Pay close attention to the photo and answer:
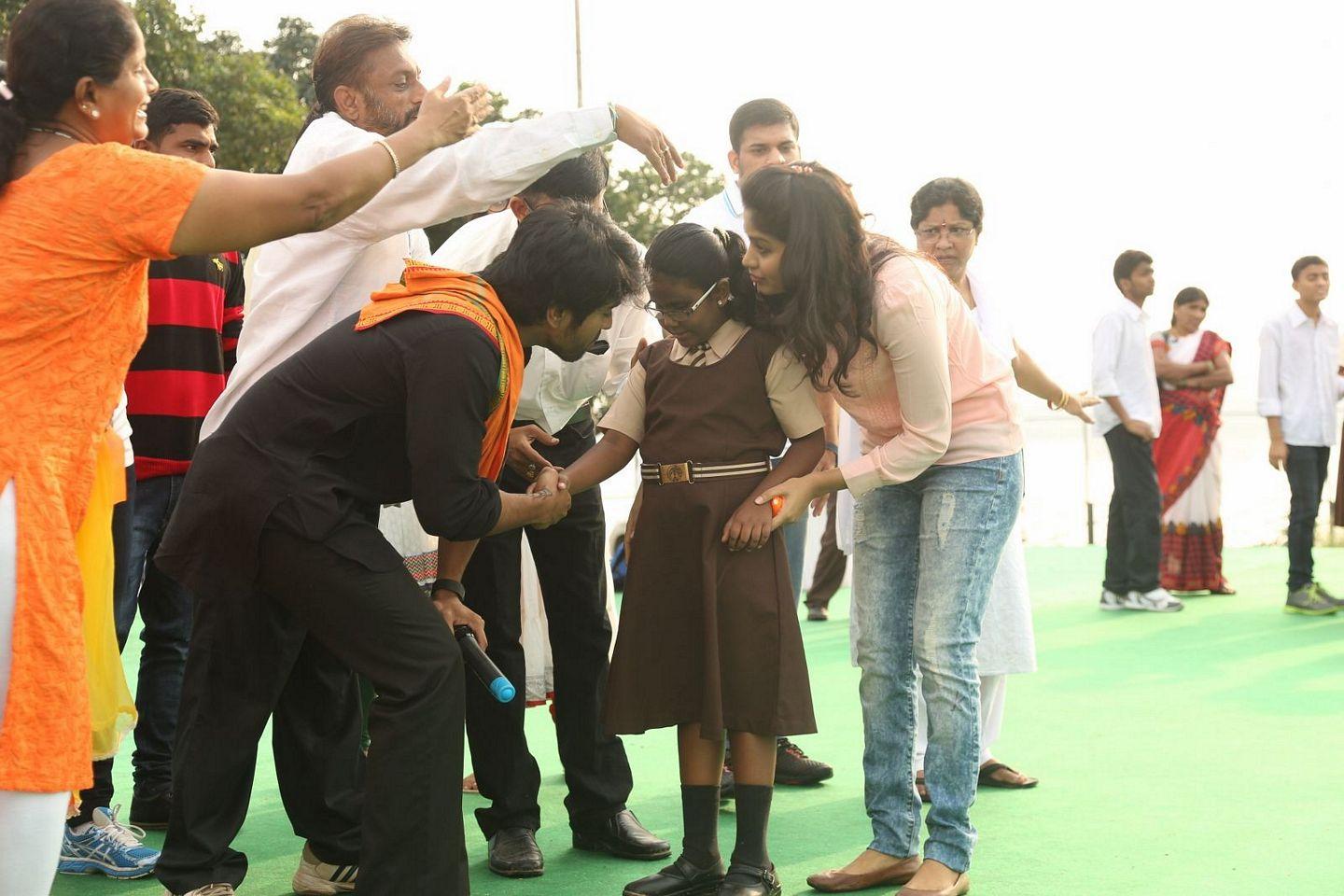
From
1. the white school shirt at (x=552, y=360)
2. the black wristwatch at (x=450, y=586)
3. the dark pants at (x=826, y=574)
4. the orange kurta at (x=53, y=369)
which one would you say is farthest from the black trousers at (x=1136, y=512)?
the orange kurta at (x=53, y=369)

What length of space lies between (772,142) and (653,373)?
1317 millimetres

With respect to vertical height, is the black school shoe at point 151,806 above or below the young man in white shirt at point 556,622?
below

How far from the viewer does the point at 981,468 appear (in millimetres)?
3373

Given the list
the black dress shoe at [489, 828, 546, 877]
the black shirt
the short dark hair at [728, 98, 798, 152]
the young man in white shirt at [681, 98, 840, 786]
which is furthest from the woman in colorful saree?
the black shirt

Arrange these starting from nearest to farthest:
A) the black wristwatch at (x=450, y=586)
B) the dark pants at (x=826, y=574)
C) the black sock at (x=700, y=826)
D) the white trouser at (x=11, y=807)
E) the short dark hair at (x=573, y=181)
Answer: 1. the white trouser at (x=11, y=807)
2. the black wristwatch at (x=450, y=586)
3. the black sock at (x=700, y=826)
4. the short dark hair at (x=573, y=181)
5. the dark pants at (x=826, y=574)

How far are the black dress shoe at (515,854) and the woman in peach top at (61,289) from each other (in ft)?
5.02

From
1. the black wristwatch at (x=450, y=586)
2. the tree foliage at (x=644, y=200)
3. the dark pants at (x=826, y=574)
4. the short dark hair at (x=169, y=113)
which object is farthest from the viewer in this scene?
the tree foliage at (x=644, y=200)

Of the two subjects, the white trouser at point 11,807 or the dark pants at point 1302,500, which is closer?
the white trouser at point 11,807

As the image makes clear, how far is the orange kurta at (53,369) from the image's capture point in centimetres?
212

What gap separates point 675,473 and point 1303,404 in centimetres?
586

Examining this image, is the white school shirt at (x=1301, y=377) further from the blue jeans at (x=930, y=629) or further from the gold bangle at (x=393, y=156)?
the gold bangle at (x=393, y=156)

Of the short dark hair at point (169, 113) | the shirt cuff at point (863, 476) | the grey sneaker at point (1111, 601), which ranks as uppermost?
the short dark hair at point (169, 113)

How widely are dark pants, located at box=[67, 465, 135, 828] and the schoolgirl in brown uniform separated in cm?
122

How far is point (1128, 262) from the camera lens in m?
8.71
